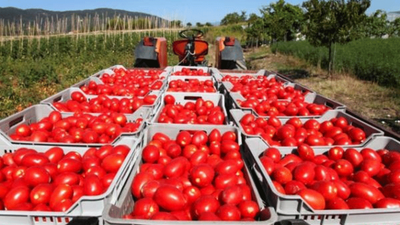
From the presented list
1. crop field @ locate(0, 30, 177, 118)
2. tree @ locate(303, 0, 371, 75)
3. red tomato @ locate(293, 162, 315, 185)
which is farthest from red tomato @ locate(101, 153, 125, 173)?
tree @ locate(303, 0, 371, 75)

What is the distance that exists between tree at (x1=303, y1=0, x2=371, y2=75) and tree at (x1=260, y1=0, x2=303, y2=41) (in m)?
14.8

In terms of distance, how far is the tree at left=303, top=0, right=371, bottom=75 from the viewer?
11.6m

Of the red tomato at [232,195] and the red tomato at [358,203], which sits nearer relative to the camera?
the red tomato at [358,203]

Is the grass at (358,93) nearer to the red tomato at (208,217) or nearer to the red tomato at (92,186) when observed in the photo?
the red tomato at (208,217)

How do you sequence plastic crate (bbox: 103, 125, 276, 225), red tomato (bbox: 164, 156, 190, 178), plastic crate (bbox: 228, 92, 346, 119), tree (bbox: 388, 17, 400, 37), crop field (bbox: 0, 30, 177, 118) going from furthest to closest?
tree (bbox: 388, 17, 400, 37) < crop field (bbox: 0, 30, 177, 118) < plastic crate (bbox: 228, 92, 346, 119) < red tomato (bbox: 164, 156, 190, 178) < plastic crate (bbox: 103, 125, 276, 225)

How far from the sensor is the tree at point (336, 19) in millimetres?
11617

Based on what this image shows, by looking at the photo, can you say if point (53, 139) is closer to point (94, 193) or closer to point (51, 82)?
point (94, 193)

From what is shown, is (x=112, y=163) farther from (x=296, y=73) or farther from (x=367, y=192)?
(x=296, y=73)

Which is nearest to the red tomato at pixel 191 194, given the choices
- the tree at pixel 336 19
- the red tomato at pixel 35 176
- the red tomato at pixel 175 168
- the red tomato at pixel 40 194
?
the red tomato at pixel 175 168

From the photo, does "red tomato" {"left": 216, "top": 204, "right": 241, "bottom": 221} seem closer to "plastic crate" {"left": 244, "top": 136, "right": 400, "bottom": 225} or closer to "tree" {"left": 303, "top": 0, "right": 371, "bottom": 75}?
"plastic crate" {"left": 244, "top": 136, "right": 400, "bottom": 225}

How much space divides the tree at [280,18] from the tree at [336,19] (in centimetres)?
1481

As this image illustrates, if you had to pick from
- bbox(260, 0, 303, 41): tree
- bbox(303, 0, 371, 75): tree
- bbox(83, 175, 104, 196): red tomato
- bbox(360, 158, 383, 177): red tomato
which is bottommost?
bbox(83, 175, 104, 196): red tomato

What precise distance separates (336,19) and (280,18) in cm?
1618

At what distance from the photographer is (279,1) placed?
30016 millimetres
